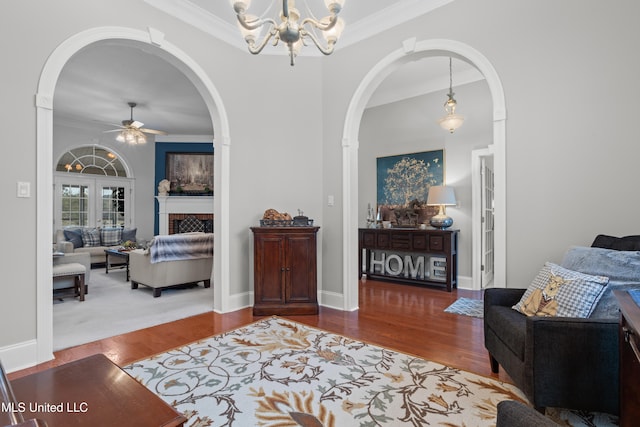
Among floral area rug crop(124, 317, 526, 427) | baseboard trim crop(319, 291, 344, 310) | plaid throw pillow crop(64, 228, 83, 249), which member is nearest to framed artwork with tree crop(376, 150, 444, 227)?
baseboard trim crop(319, 291, 344, 310)

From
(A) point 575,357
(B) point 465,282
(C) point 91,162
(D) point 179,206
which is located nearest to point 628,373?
(A) point 575,357

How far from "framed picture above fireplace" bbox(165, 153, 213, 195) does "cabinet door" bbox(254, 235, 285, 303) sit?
5.54m

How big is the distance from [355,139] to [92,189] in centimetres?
677

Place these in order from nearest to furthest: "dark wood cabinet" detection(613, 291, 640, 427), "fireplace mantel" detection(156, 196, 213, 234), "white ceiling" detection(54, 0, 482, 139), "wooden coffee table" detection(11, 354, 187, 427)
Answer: "wooden coffee table" detection(11, 354, 187, 427) → "dark wood cabinet" detection(613, 291, 640, 427) → "white ceiling" detection(54, 0, 482, 139) → "fireplace mantel" detection(156, 196, 213, 234)

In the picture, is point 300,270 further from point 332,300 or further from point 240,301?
point 240,301

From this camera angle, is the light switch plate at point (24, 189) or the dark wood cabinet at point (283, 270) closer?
the light switch plate at point (24, 189)

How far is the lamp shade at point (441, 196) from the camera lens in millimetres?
4938

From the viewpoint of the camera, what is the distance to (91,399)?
110 cm

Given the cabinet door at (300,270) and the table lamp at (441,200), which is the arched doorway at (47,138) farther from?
the table lamp at (441,200)

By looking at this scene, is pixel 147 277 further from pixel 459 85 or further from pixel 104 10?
pixel 459 85

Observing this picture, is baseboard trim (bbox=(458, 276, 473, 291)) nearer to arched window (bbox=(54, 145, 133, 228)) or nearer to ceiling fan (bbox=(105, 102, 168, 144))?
ceiling fan (bbox=(105, 102, 168, 144))

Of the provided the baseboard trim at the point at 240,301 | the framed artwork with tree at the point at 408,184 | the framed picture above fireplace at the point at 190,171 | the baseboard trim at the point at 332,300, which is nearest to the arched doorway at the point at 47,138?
the baseboard trim at the point at 240,301

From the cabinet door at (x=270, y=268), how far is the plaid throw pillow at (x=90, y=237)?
5.41m

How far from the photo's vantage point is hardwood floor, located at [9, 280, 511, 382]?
2621mm
